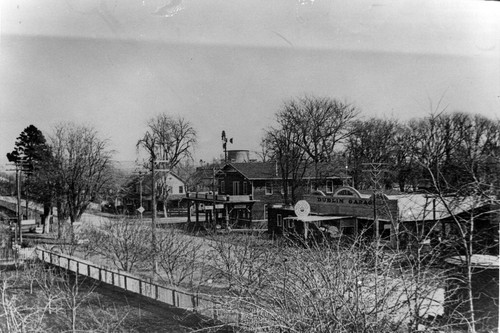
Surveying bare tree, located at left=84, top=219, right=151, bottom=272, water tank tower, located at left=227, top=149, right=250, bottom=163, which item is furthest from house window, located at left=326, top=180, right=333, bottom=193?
bare tree, located at left=84, top=219, right=151, bottom=272

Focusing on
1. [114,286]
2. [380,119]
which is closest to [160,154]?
[380,119]

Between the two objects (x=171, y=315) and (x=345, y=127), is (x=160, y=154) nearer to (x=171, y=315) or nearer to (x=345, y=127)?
(x=345, y=127)

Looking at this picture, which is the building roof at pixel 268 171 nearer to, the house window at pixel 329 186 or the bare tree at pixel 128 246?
the house window at pixel 329 186

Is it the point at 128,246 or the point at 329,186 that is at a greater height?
the point at 329,186

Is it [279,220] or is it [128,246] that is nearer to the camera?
[128,246]

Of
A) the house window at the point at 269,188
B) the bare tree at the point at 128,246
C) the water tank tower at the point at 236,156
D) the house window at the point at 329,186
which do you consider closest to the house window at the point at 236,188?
the house window at the point at 269,188

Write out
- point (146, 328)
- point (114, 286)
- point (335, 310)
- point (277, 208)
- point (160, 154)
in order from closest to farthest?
point (335, 310), point (146, 328), point (114, 286), point (277, 208), point (160, 154)

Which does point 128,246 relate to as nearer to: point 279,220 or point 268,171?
point 279,220

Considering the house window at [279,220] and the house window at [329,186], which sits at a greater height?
the house window at [329,186]

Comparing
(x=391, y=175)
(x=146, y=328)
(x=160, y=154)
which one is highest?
(x=160, y=154)

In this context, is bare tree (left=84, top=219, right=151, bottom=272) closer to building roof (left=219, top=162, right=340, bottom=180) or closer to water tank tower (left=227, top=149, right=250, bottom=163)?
building roof (left=219, top=162, right=340, bottom=180)

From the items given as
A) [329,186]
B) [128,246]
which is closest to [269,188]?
[329,186]

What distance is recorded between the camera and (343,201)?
74.8 ft

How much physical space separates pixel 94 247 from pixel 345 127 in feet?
67.0
